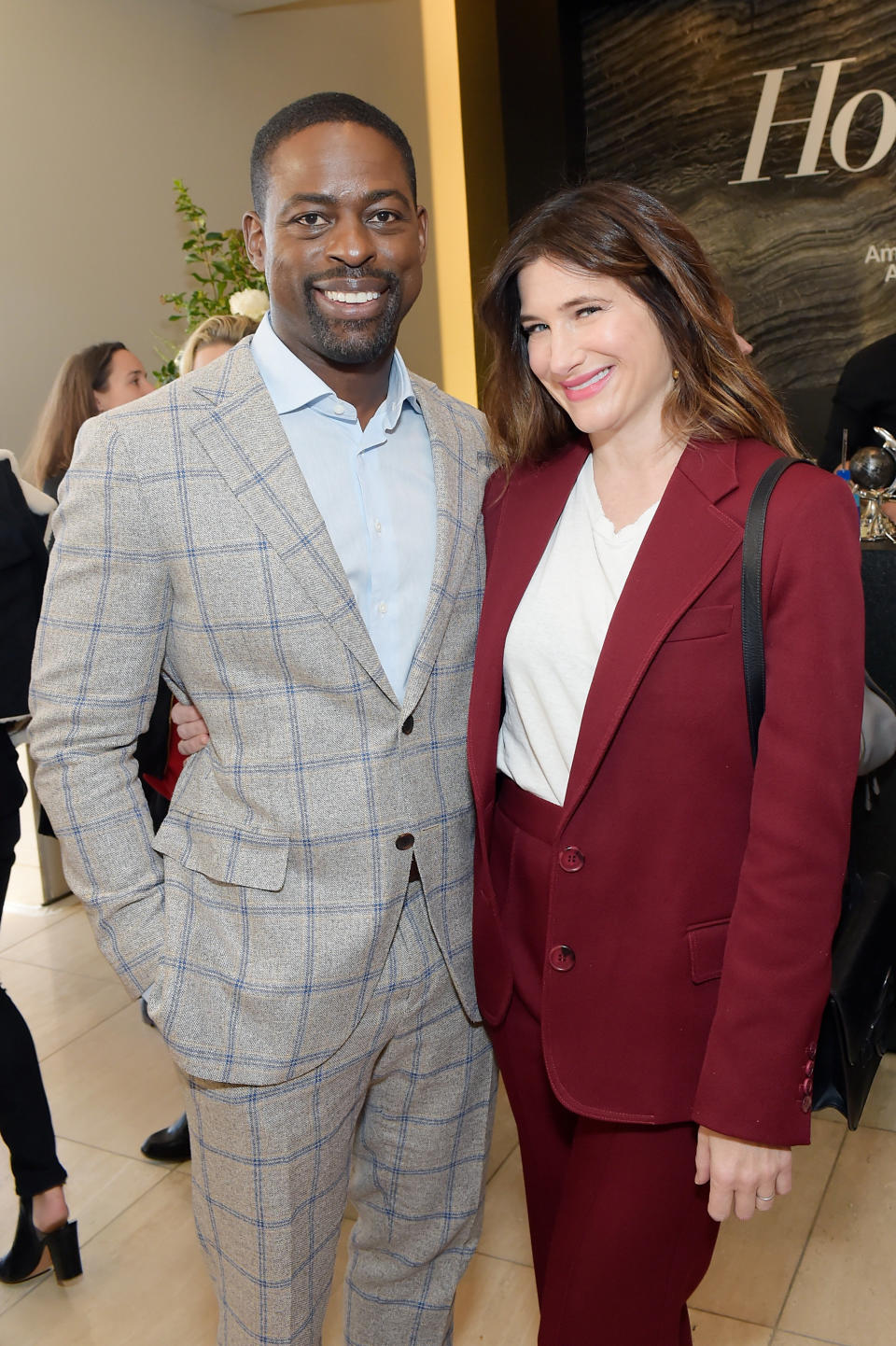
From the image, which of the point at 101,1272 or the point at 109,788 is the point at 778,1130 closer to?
the point at 109,788

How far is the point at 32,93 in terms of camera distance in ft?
14.3

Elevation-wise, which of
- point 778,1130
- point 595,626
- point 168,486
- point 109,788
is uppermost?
point 168,486

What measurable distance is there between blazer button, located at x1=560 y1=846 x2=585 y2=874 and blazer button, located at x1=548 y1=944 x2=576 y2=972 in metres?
0.10

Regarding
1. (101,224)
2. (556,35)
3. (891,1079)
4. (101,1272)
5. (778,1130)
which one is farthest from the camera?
(556,35)

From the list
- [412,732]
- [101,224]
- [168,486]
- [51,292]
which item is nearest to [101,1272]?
[412,732]

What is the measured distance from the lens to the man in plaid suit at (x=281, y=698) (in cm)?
144

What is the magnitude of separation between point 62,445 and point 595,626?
2564mm

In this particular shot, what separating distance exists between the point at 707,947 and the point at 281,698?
592 mm

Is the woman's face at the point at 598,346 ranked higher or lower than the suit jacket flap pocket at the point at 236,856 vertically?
higher

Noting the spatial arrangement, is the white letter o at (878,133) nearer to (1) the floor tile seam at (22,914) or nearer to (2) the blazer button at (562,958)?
(1) the floor tile seam at (22,914)

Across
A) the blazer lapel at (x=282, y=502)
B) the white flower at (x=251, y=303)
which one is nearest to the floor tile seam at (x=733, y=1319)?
the blazer lapel at (x=282, y=502)

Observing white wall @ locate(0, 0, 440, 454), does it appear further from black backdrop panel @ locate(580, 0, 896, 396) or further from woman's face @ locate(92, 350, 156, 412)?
black backdrop panel @ locate(580, 0, 896, 396)

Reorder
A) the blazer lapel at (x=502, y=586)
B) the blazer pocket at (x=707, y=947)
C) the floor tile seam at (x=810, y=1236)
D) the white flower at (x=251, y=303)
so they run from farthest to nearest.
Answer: the white flower at (x=251, y=303), the floor tile seam at (x=810, y=1236), the blazer lapel at (x=502, y=586), the blazer pocket at (x=707, y=947)

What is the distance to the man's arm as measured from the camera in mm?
1418
